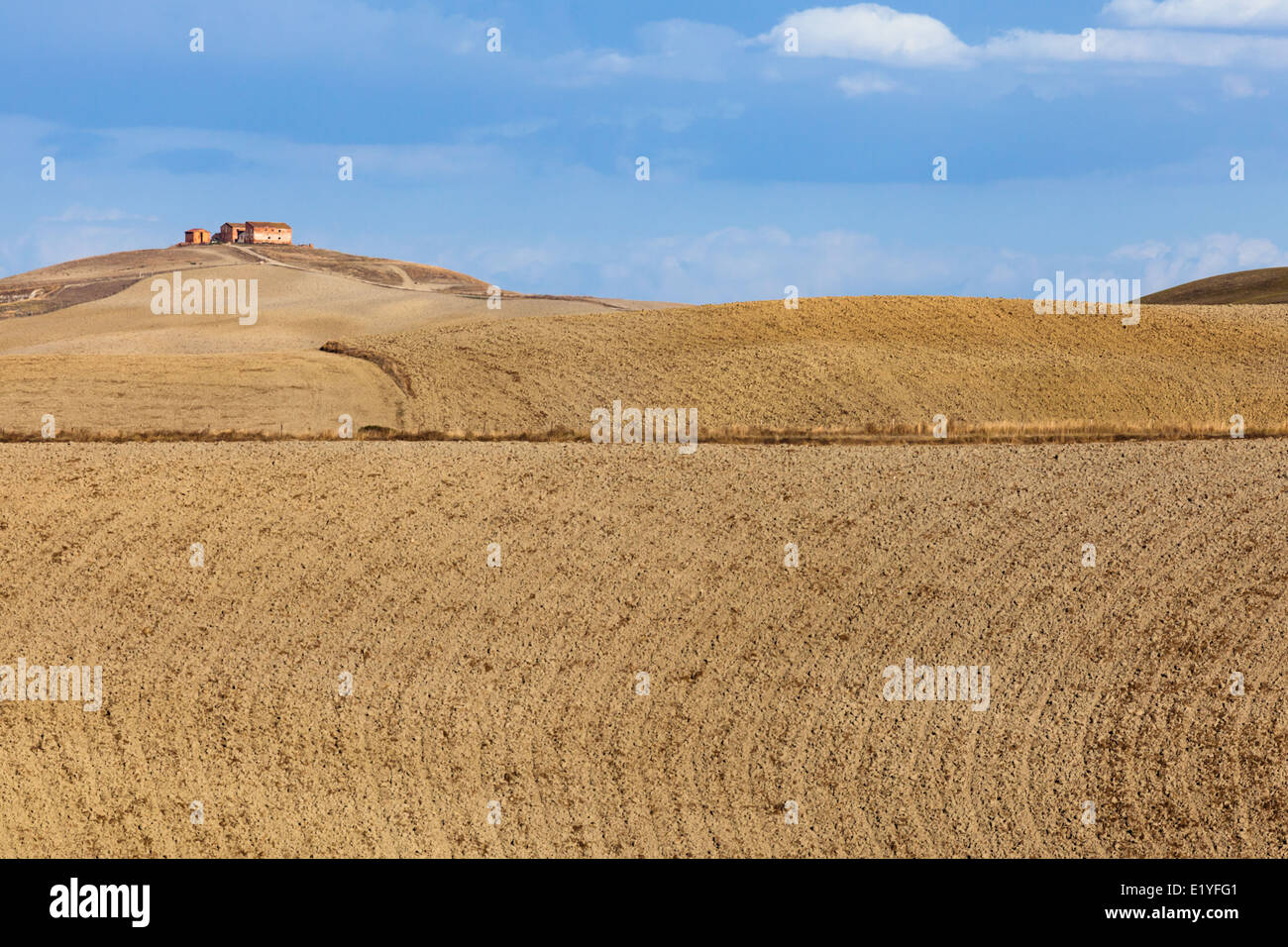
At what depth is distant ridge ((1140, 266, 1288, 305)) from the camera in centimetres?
8225

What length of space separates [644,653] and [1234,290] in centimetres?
8438

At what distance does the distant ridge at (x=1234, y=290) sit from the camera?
82250mm

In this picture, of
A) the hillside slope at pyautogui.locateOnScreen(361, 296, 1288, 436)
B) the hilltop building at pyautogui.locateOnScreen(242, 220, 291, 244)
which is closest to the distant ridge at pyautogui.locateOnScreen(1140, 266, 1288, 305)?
the hillside slope at pyautogui.locateOnScreen(361, 296, 1288, 436)

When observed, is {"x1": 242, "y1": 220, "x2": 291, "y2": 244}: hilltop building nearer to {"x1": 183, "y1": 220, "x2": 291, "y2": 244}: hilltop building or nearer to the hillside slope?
{"x1": 183, "y1": 220, "x2": 291, "y2": 244}: hilltop building

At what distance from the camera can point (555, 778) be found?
1469cm

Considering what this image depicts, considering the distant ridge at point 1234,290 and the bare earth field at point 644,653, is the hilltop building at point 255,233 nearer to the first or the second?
the distant ridge at point 1234,290

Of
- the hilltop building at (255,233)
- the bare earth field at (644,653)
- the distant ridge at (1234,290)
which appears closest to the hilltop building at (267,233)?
the hilltop building at (255,233)

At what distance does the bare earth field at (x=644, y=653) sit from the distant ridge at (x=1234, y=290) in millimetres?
65841

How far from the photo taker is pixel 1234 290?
8775 cm

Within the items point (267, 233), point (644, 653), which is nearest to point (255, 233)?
point (267, 233)

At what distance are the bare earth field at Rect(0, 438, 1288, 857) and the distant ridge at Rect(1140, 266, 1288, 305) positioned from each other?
6584cm

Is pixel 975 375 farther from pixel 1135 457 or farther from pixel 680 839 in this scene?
pixel 680 839

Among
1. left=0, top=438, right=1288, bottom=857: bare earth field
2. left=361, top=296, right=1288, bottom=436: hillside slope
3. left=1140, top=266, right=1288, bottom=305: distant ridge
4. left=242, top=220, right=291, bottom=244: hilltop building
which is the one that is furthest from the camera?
left=242, top=220, right=291, bottom=244: hilltop building
